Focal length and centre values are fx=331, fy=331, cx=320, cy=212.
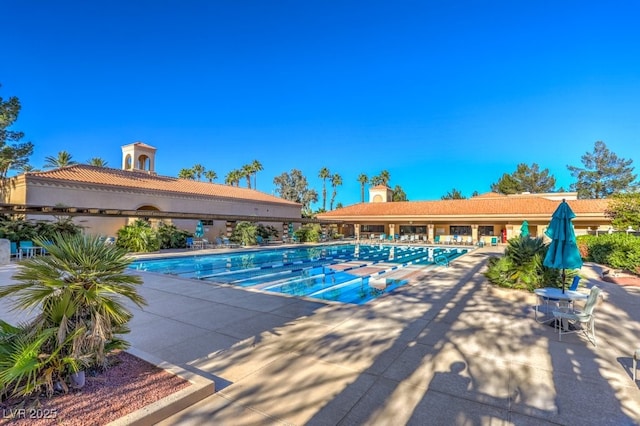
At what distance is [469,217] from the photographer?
98.8 feet

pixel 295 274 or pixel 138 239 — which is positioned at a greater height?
pixel 138 239

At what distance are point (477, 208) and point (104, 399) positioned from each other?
32.9m

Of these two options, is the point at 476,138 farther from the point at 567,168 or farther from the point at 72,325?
the point at 72,325

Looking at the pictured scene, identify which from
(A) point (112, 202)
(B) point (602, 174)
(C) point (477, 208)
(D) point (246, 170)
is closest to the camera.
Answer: (A) point (112, 202)

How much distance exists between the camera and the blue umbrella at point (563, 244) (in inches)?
254

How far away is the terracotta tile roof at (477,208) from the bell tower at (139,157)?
19.3m

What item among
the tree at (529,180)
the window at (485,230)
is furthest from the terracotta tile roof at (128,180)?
the tree at (529,180)

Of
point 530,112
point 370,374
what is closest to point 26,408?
point 370,374

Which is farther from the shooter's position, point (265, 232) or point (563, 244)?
point (265, 232)

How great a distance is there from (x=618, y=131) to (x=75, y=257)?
2173 inches

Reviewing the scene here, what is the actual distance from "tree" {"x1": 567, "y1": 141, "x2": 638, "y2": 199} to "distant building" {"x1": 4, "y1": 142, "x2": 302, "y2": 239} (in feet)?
159

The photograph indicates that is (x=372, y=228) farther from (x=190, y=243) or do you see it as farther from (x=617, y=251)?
(x=617, y=251)

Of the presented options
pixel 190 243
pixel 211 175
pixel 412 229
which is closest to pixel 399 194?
pixel 412 229

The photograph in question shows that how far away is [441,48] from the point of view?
21.9 metres
